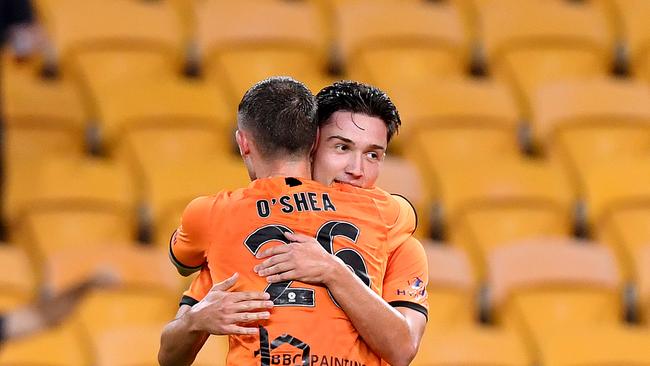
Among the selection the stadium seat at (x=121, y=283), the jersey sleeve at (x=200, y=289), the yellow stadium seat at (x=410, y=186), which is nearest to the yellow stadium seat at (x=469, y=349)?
the yellow stadium seat at (x=410, y=186)

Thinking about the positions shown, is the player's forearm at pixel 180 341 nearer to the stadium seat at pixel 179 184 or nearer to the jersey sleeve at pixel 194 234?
the jersey sleeve at pixel 194 234

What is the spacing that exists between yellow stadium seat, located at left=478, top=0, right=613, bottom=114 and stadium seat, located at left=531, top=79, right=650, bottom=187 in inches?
10.4

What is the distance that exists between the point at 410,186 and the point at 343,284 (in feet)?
9.88

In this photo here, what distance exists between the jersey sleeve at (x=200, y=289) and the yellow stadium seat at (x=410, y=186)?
2722 millimetres

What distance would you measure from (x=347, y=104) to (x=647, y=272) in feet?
9.28

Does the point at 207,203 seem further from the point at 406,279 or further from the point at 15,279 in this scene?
the point at 15,279

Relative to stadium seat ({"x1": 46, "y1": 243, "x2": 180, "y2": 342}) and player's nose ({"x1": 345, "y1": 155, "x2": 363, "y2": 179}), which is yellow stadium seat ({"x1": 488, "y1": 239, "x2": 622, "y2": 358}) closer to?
stadium seat ({"x1": 46, "y1": 243, "x2": 180, "y2": 342})

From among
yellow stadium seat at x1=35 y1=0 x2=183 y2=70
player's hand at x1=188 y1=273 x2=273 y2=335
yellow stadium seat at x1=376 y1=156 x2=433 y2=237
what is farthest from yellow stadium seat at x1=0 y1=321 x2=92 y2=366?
player's hand at x1=188 y1=273 x2=273 y2=335

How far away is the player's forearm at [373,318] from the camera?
8.90ft

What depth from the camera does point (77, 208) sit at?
5555 mm

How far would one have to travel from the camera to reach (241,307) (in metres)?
Result: 2.68

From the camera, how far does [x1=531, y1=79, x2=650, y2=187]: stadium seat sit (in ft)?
20.0

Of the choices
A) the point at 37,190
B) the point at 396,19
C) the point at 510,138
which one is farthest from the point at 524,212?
the point at 37,190

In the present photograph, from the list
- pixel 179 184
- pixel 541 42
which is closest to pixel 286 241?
pixel 179 184
